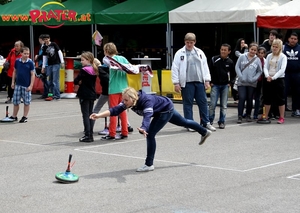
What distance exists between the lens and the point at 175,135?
13422 mm

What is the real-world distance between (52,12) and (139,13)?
360 centimetres

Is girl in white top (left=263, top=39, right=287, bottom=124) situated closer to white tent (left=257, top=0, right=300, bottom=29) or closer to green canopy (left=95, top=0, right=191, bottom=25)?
white tent (left=257, top=0, right=300, bottom=29)

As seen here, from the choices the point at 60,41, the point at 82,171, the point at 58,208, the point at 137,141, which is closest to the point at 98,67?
the point at 137,141

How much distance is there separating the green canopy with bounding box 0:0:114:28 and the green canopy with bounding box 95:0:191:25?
60cm

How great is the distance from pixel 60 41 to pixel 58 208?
21.7m

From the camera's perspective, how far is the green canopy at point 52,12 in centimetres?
2366

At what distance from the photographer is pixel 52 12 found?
79.4 feet

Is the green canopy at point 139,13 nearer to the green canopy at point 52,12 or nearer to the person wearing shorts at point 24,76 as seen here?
the green canopy at point 52,12

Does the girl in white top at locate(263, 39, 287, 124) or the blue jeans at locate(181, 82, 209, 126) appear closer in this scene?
the blue jeans at locate(181, 82, 209, 126)

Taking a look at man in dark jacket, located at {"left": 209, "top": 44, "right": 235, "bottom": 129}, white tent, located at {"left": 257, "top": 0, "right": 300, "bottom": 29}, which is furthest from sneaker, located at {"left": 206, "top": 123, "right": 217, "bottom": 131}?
white tent, located at {"left": 257, "top": 0, "right": 300, "bottom": 29}

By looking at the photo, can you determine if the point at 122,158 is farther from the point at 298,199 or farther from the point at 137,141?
the point at 298,199

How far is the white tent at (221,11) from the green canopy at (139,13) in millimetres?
624

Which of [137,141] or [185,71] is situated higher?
[185,71]

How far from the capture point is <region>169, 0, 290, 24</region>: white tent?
19.7m
